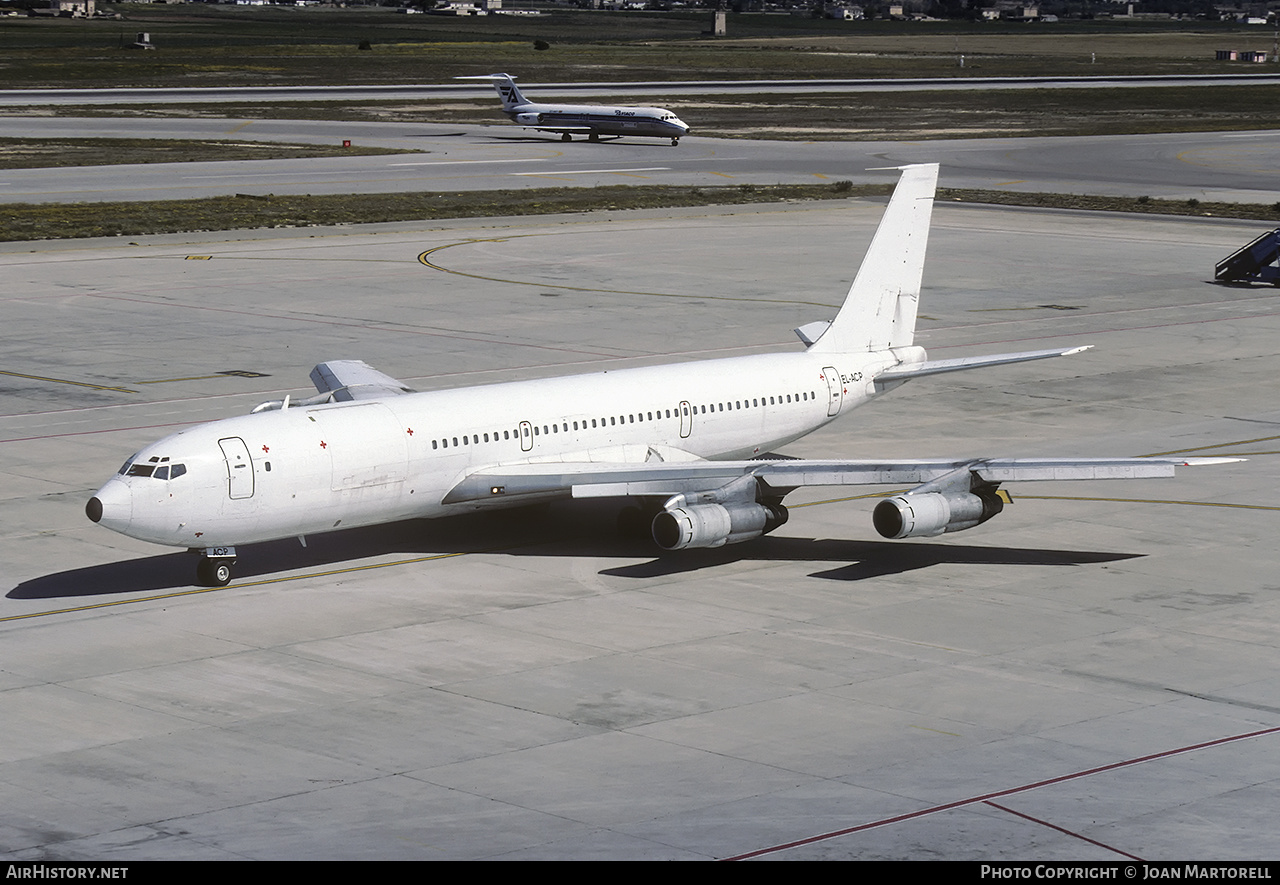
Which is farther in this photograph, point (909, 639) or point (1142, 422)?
point (1142, 422)

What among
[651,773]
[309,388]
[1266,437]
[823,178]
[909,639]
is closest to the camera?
[651,773]

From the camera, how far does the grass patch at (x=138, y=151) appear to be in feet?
404

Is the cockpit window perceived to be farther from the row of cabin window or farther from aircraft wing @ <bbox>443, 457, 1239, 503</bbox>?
aircraft wing @ <bbox>443, 457, 1239, 503</bbox>

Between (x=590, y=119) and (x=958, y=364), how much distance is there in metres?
111

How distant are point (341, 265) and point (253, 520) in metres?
51.0

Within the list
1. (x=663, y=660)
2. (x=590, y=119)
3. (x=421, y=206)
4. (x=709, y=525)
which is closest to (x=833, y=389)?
(x=709, y=525)

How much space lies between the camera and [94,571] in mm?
35469

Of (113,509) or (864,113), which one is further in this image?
(864,113)

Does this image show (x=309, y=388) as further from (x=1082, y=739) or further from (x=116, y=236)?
(x=116, y=236)

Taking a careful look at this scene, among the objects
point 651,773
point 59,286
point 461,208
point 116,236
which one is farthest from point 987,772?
point 461,208

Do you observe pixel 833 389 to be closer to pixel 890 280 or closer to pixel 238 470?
pixel 890 280

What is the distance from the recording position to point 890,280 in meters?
43.9

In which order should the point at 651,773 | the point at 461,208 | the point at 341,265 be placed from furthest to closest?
the point at 461,208 < the point at 341,265 < the point at 651,773

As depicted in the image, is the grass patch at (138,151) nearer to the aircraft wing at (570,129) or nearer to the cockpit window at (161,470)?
the aircraft wing at (570,129)
